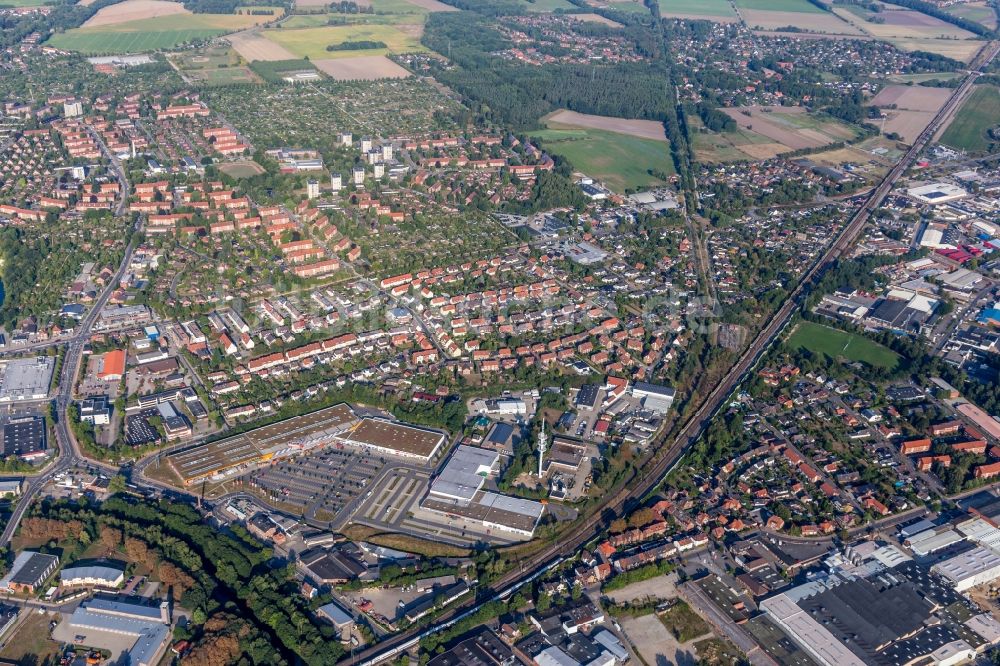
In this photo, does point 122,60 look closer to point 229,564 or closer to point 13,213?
point 13,213

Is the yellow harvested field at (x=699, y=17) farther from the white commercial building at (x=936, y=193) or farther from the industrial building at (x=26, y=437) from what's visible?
the industrial building at (x=26, y=437)

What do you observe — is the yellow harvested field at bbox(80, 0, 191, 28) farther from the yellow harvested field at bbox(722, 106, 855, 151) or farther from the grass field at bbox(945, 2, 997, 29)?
the grass field at bbox(945, 2, 997, 29)

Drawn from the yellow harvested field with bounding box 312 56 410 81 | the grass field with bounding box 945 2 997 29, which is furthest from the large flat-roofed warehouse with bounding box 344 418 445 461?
the grass field with bounding box 945 2 997 29

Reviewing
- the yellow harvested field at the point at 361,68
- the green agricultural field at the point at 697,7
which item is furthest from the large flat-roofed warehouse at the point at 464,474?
the green agricultural field at the point at 697,7

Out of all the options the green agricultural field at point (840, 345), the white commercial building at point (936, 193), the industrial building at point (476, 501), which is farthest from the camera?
the white commercial building at point (936, 193)

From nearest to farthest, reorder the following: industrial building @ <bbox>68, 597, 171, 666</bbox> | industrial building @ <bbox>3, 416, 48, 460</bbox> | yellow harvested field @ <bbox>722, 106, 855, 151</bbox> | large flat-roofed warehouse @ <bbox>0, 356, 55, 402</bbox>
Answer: industrial building @ <bbox>68, 597, 171, 666</bbox> → industrial building @ <bbox>3, 416, 48, 460</bbox> → large flat-roofed warehouse @ <bbox>0, 356, 55, 402</bbox> → yellow harvested field @ <bbox>722, 106, 855, 151</bbox>

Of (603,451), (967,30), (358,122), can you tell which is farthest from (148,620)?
(967,30)
